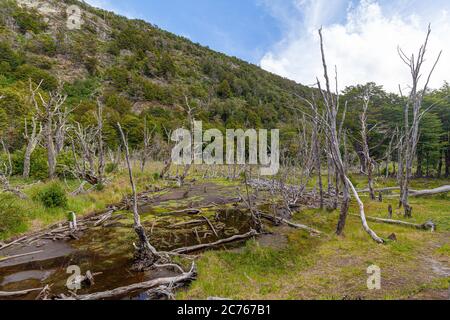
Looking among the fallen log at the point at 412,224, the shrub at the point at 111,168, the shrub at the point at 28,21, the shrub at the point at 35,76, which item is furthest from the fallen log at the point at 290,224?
the shrub at the point at 28,21

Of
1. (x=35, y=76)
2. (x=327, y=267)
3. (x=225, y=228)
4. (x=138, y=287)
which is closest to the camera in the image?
(x=138, y=287)

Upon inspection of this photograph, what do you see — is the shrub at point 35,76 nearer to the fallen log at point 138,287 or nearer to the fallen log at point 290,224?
the fallen log at point 290,224

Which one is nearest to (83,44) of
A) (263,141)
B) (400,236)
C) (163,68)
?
(163,68)

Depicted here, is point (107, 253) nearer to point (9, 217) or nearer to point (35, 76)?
point (9, 217)

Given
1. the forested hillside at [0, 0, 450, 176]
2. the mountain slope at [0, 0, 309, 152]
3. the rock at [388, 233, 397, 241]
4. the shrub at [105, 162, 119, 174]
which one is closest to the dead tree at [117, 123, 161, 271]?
the rock at [388, 233, 397, 241]

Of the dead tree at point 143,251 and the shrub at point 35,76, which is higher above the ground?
the shrub at point 35,76

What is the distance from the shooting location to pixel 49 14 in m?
69.8

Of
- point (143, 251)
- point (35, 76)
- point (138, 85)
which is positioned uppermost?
point (138, 85)

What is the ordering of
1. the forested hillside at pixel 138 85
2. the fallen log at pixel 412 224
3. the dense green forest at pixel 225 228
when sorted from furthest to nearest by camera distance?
1. the forested hillside at pixel 138 85
2. the fallen log at pixel 412 224
3. the dense green forest at pixel 225 228

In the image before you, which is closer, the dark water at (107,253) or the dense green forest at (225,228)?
the dense green forest at (225,228)

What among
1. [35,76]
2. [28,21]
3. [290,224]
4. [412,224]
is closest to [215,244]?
[290,224]

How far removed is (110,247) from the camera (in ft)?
28.0

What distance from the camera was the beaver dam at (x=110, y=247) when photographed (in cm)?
606
